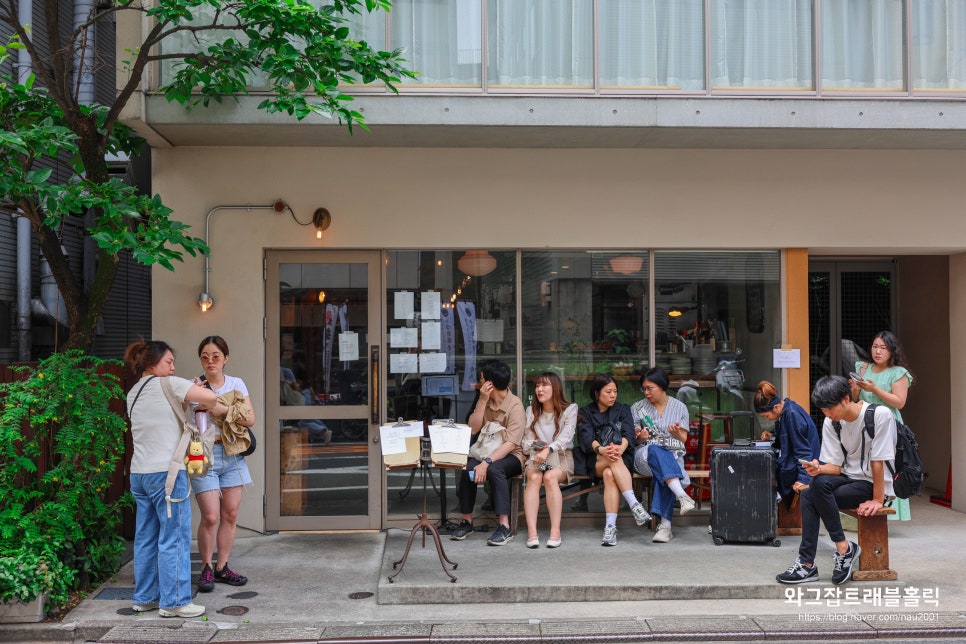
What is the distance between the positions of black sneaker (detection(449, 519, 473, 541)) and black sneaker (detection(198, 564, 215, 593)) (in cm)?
217

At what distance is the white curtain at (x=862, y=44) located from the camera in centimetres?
802

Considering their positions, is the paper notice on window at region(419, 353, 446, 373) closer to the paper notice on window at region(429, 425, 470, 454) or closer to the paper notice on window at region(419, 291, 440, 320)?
the paper notice on window at region(419, 291, 440, 320)

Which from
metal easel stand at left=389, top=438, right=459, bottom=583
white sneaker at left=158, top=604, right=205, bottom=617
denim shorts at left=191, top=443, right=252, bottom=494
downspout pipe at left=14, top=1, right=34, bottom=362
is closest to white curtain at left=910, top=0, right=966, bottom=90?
metal easel stand at left=389, top=438, right=459, bottom=583

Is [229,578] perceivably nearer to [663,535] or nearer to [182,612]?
[182,612]

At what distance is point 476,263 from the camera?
8461 mm

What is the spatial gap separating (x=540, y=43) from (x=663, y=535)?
4.58m

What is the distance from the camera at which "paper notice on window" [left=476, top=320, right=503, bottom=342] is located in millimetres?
8453

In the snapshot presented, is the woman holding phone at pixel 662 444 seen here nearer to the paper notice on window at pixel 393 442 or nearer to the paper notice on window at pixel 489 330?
the paper notice on window at pixel 489 330

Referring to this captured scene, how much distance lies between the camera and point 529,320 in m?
8.50

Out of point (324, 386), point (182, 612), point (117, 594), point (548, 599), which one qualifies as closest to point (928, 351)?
point (548, 599)

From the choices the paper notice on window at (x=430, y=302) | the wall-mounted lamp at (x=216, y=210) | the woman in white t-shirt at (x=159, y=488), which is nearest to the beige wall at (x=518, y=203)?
the wall-mounted lamp at (x=216, y=210)

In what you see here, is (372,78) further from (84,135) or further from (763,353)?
(763,353)

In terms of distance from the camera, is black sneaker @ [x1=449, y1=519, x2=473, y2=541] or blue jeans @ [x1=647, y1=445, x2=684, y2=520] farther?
black sneaker @ [x1=449, y1=519, x2=473, y2=541]

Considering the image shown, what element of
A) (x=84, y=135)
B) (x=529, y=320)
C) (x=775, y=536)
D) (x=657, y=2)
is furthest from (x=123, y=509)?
(x=657, y=2)
